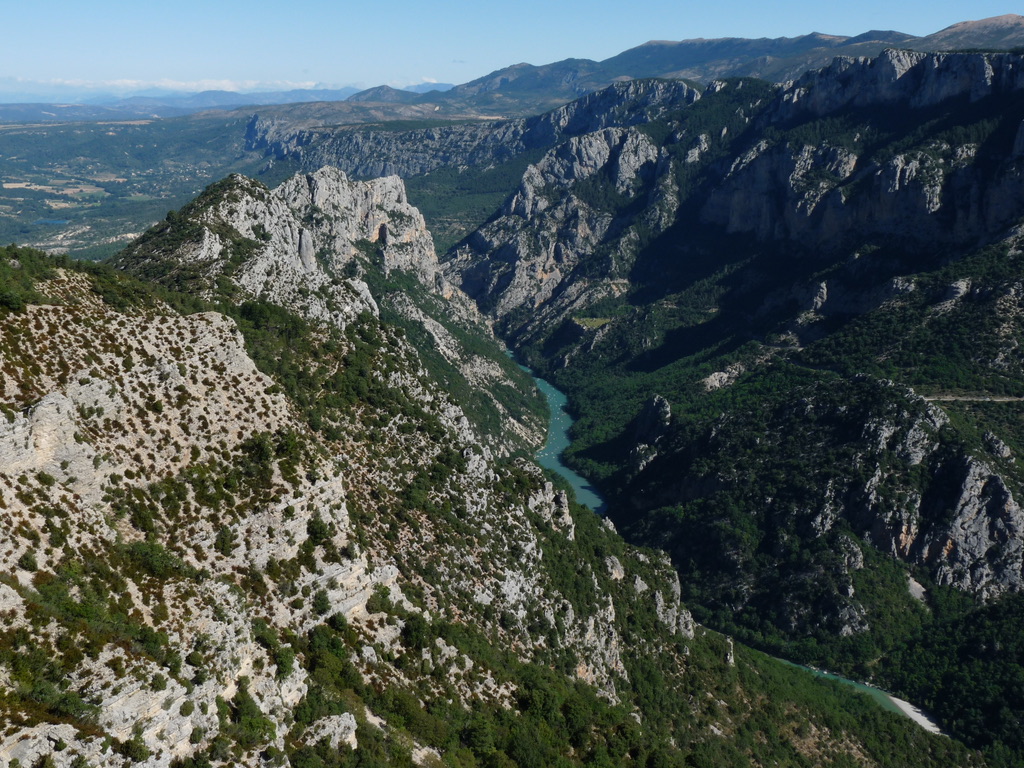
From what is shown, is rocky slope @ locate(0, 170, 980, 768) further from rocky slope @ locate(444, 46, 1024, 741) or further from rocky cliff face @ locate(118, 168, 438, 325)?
rocky slope @ locate(444, 46, 1024, 741)

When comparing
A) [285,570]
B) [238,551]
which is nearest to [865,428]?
[285,570]

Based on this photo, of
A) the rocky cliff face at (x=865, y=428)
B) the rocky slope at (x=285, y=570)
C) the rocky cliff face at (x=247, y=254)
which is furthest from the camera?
the rocky cliff face at (x=865, y=428)

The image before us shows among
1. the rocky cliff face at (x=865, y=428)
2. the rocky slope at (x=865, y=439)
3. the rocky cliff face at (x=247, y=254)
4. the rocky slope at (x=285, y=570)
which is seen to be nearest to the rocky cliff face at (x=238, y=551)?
the rocky slope at (x=285, y=570)

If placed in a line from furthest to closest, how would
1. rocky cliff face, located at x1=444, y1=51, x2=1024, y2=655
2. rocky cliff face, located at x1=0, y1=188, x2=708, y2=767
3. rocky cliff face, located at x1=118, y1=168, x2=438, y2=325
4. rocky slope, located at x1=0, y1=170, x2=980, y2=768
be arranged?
1. rocky cliff face, located at x1=444, y1=51, x2=1024, y2=655
2. rocky cliff face, located at x1=118, y1=168, x2=438, y2=325
3. rocky slope, located at x1=0, y1=170, x2=980, y2=768
4. rocky cliff face, located at x1=0, y1=188, x2=708, y2=767

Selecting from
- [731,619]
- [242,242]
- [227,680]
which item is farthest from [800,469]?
[227,680]

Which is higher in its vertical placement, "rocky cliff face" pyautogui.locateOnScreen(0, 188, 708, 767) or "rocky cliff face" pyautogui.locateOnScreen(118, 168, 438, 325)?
"rocky cliff face" pyautogui.locateOnScreen(118, 168, 438, 325)

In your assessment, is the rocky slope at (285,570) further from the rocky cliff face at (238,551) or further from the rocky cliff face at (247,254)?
the rocky cliff face at (247,254)

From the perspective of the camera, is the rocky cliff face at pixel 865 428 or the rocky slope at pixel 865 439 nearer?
the rocky slope at pixel 865 439

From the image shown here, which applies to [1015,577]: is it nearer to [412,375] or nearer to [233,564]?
[412,375]

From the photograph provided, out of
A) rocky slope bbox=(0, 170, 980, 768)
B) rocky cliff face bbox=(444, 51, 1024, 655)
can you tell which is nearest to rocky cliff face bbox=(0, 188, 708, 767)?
rocky slope bbox=(0, 170, 980, 768)

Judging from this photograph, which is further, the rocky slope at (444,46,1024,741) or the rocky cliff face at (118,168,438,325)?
the rocky slope at (444,46,1024,741)

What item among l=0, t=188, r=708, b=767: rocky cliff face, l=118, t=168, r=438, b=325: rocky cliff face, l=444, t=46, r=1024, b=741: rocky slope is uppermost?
l=118, t=168, r=438, b=325: rocky cliff face
